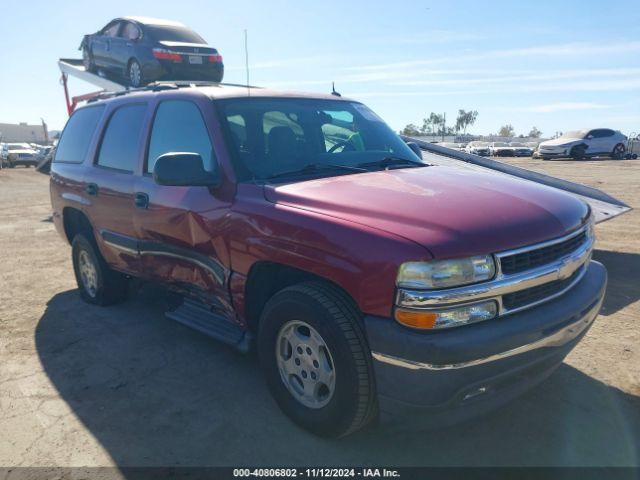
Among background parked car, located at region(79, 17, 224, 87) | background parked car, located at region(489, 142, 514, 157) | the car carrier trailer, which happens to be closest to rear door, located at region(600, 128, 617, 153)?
background parked car, located at region(489, 142, 514, 157)

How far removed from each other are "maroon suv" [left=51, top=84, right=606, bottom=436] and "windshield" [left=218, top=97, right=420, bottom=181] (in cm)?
1

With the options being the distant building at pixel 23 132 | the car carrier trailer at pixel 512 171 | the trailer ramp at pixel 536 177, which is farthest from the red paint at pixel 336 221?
the distant building at pixel 23 132

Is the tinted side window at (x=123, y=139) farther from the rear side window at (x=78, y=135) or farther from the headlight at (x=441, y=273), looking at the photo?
the headlight at (x=441, y=273)

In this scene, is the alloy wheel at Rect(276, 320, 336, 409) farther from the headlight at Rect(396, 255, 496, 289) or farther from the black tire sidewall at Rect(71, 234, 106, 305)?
the black tire sidewall at Rect(71, 234, 106, 305)

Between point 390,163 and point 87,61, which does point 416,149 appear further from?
point 87,61

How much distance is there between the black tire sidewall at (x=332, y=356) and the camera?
236 centimetres

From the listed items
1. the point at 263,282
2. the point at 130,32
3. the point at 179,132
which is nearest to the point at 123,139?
the point at 179,132

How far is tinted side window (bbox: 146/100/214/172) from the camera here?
329cm

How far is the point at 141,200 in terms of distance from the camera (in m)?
3.72

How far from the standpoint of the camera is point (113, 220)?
4.22 meters

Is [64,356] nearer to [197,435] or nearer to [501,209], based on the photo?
[197,435]

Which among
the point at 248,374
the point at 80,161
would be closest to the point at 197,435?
the point at 248,374

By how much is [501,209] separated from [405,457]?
1.40m

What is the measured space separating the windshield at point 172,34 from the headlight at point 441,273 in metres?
8.56
